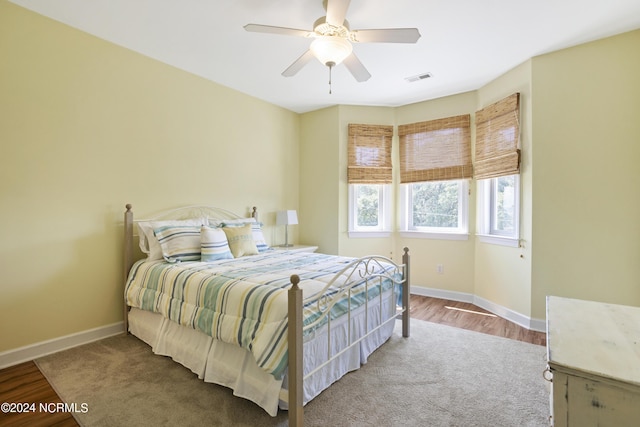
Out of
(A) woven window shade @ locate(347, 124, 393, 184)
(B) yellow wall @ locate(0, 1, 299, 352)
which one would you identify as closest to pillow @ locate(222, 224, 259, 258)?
(B) yellow wall @ locate(0, 1, 299, 352)

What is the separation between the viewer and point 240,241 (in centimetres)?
314

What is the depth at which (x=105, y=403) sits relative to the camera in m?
1.87

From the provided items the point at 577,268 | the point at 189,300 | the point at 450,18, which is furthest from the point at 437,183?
the point at 189,300

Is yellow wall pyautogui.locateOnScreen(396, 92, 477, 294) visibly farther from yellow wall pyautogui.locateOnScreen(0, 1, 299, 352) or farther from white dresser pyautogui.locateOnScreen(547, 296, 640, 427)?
white dresser pyautogui.locateOnScreen(547, 296, 640, 427)

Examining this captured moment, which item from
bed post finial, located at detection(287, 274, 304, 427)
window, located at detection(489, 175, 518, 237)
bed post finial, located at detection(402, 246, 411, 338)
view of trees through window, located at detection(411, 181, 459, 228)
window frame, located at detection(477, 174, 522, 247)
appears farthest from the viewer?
view of trees through window, located at detection(411, 181, 459, 228)

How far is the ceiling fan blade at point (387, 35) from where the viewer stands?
1971 millimetres

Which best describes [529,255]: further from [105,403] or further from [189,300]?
[105,403]

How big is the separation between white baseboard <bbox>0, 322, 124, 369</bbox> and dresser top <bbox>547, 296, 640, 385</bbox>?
3.40 metres

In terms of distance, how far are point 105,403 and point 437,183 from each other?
4144 millimetres

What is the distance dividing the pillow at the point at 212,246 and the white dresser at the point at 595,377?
254cm

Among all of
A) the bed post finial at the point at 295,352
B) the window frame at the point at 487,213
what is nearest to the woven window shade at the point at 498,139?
the window frame at the point at 487,213

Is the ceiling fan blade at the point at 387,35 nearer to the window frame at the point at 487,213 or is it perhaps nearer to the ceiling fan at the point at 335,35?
the ceiling fan at the point at 335,35

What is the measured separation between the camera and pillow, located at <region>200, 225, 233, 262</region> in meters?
2.82

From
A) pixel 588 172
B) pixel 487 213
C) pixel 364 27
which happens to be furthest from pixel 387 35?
pixel 487 213
